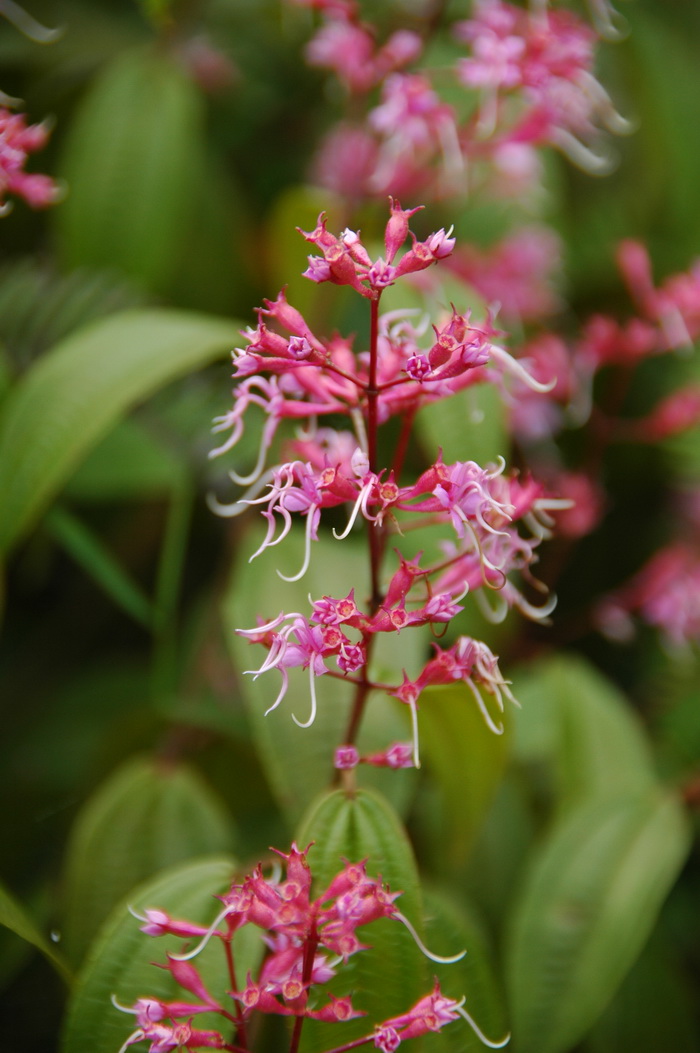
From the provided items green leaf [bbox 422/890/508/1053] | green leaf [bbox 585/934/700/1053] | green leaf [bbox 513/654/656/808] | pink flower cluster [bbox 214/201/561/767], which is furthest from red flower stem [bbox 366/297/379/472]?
green leaf [bbox 585/934/700/1053]

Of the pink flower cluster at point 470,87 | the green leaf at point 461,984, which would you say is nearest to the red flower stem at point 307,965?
the green leaf at point 461,984

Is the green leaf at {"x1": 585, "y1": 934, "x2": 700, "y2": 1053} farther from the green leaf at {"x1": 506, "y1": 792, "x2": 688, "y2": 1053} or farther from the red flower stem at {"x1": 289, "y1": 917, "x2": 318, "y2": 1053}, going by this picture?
the red flower stem at {"x1": 289, "y1": 917, "x2": 318, "y2": 1053}

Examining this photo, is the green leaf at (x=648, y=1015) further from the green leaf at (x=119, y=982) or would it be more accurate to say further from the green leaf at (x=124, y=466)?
the green leaf at (x=124, y=466)

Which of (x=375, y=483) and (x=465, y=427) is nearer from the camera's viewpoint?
(x=375, y=483)

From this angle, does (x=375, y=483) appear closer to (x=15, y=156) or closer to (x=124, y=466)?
(x=15, y=156)

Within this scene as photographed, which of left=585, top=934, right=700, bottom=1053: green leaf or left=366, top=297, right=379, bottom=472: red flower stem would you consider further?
left=585, top=934, right=700, bottom=1053: green leaf

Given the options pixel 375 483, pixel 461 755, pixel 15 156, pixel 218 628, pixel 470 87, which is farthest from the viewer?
pixel 218 628

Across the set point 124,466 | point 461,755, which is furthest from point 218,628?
point 461,755
